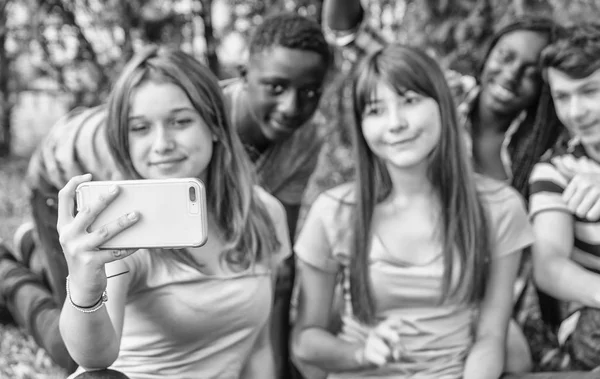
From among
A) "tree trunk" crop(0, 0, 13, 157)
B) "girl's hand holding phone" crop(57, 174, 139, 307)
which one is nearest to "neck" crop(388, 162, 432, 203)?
"girl's hand holding phone" crop(57, 174, 139, 307)

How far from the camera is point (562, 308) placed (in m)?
2.11

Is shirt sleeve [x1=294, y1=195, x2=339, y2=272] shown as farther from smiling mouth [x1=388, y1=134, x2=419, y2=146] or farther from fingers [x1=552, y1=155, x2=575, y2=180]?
fingers [x1=552, y1=155, x2=575, y2=180]

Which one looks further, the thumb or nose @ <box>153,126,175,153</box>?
the thumb

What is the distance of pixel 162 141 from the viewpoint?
1632 mm

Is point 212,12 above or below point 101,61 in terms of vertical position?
above

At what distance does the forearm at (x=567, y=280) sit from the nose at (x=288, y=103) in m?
0.85

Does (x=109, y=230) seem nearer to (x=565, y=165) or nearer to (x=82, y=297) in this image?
(x=82, y=297)

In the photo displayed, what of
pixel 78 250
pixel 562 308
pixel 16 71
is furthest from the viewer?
pixel 16 71

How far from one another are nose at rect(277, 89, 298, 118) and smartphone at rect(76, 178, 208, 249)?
95cm

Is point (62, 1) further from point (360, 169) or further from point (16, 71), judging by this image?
point (360, 169)

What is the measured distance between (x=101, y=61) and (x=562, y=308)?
3883 millimetres

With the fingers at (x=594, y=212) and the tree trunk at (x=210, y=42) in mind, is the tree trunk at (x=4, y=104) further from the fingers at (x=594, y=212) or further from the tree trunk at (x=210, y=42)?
the fingers at (x=594, y=212)

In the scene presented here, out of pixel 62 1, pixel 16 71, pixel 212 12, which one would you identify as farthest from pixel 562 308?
pixel 16 71

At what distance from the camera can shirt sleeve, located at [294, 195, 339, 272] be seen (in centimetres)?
190
